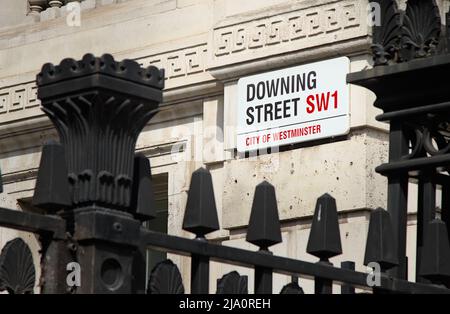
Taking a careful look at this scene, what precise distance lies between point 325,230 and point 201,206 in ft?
1.91

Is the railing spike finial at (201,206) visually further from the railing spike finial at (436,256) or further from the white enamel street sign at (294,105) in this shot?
the white enamel street sign at (294,105)

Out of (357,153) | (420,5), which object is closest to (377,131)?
(357,153)

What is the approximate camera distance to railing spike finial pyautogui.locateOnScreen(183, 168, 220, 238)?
5555 millimetres

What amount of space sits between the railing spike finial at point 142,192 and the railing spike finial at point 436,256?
138cm

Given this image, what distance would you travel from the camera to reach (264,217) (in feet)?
18.9

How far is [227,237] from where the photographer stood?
1188 centimetres

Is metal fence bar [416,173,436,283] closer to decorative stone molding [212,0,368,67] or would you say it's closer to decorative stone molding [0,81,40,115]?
decorative stone molding [212,0,368,67]

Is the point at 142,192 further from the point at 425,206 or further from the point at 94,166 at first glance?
the point at 425,206

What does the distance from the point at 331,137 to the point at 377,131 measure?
32 cm

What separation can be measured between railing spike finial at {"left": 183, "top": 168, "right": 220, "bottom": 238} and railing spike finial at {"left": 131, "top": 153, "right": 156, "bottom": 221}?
15cm

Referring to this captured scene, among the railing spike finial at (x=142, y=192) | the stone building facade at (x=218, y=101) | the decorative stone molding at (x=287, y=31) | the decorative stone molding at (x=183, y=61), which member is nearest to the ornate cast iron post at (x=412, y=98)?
the railing spike finial at (x=142, y=192)

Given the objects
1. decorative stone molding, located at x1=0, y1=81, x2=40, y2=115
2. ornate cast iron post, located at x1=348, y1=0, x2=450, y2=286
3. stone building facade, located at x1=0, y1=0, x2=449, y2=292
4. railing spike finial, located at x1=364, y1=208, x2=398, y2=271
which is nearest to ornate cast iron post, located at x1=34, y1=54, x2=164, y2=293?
railing spike finial, located at x1=364, y1=208, x2=398, y2=271

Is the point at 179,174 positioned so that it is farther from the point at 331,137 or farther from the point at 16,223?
the point at 16,223

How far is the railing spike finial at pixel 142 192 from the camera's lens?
5.43m
